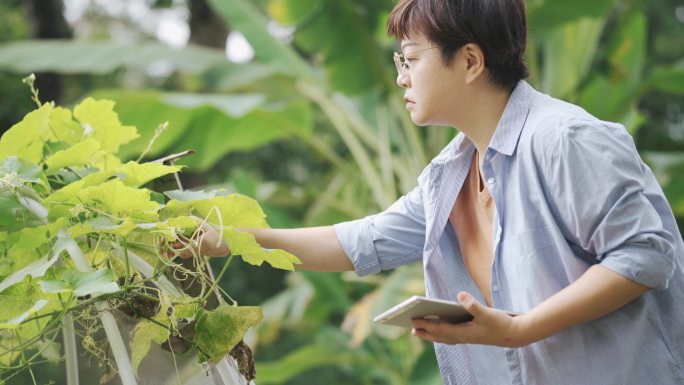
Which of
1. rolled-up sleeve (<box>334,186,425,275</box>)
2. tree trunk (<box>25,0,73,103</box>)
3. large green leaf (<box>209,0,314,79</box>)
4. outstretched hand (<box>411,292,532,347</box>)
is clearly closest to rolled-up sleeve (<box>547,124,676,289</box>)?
outstretched hand (<box>411,292,532,347</box>)

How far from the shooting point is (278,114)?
4852 millimetres

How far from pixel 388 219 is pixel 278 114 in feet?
10.5

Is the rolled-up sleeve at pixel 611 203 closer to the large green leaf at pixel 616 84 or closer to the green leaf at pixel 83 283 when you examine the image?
the green leaf at pixel 83 283

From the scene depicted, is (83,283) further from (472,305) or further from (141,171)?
(472,305)

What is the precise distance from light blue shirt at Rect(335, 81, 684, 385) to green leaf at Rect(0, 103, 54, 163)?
0.60m

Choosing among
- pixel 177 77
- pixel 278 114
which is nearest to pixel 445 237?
pixel 278 114

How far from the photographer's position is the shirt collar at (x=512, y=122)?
1.47 metres

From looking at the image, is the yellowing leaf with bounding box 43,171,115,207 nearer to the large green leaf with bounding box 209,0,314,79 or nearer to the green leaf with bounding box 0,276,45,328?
the green leaf with bounding box 0,276,45,328

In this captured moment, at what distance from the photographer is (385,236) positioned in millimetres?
1704

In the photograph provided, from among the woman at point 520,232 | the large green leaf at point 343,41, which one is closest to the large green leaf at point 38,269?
the woman at point 520,232

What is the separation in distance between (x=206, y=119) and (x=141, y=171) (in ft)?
11.1

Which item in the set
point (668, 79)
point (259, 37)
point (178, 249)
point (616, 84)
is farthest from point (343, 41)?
point (178, 249)

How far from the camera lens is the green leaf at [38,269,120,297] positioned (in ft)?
3.96

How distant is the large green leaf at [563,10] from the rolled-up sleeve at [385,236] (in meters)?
2.53
